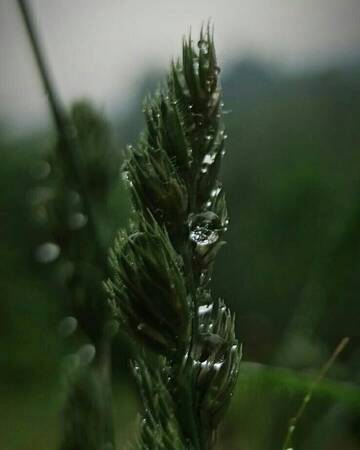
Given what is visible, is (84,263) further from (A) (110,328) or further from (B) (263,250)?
(B) (263,250)

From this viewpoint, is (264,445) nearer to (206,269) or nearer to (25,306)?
(206,269)

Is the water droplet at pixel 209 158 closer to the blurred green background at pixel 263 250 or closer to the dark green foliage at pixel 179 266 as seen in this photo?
the dark green foliage at pixel 179 266

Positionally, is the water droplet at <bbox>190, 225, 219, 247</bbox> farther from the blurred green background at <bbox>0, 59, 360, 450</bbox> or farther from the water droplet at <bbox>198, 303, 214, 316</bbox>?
the blurred green background at <bbox>0, 59, 360, 450</bbox>

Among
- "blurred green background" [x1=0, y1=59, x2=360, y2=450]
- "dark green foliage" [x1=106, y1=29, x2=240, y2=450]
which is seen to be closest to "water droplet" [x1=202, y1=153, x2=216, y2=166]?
"dark green foliage" [x1=106, y1=29, x2=240, y2=450]

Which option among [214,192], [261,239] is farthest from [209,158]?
[261,239]

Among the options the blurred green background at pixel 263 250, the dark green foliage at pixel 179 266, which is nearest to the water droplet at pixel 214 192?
the dark green foliage at pixel 179 266

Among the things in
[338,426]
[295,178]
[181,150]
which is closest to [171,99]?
[181,150]
